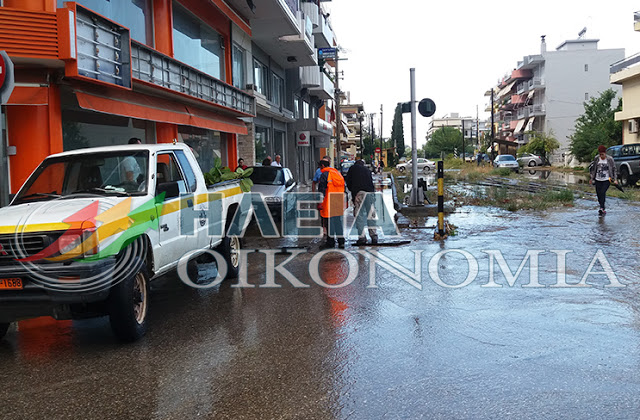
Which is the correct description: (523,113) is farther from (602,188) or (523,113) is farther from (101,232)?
(101,232)

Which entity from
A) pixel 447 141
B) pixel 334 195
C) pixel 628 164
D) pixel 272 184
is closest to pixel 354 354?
pixel 334 195

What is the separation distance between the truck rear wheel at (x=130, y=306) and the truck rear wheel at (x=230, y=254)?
2761 millimetres

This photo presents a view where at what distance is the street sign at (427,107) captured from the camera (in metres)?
16.1

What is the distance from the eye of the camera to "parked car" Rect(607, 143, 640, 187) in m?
26.2

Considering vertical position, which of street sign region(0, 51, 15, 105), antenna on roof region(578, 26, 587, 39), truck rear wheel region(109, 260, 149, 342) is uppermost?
antenna on roof region(578, 26, 587, 39)

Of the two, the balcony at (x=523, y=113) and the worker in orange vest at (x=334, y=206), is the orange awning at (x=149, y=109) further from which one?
the balcony at (x=523, y=113)

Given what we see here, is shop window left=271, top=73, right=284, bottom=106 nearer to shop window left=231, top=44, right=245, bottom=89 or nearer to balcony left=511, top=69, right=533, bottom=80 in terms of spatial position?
shop window left=231, top=44, right=245, bottom=89

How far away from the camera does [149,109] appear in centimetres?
1386

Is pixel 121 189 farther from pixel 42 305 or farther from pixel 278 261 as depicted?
pixel 278 261

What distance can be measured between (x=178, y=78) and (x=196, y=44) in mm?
3617

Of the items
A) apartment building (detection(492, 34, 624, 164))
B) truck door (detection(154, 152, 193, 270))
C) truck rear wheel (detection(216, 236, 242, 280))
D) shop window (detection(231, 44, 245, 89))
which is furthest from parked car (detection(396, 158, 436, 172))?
truck door (detection(154, 152, 193, 270))

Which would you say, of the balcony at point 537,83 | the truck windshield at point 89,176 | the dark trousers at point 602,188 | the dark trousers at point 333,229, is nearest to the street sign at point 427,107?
the dark trousers at point 602,188

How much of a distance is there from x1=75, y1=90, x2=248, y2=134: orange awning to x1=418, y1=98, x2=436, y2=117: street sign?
245 inches

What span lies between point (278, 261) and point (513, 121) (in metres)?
94.2
